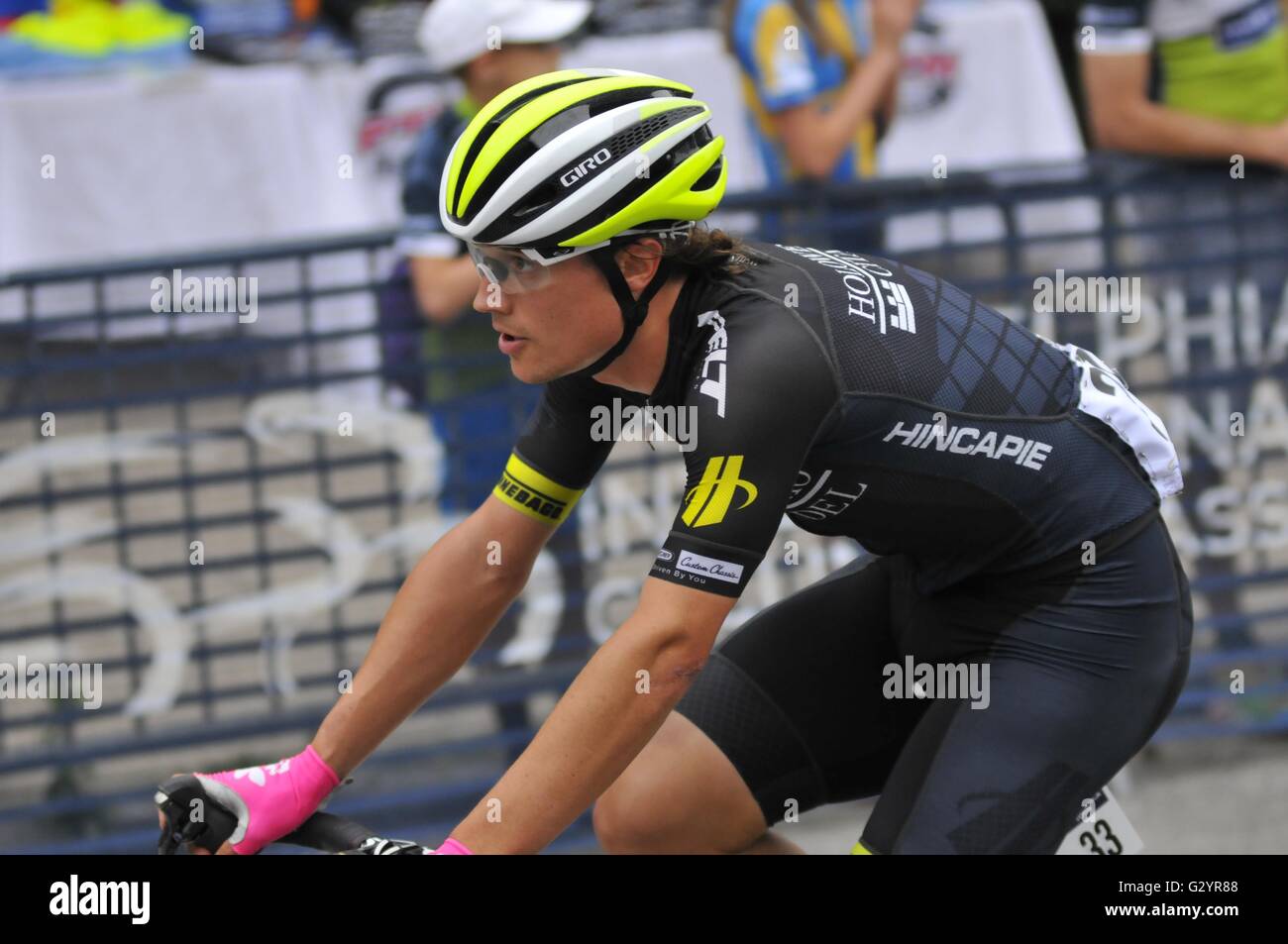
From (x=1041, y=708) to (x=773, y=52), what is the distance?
324 centimetres

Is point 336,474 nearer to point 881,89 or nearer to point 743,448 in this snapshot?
point 881,89

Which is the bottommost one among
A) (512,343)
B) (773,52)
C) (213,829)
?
(213,829)

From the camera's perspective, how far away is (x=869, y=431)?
2.69 metres

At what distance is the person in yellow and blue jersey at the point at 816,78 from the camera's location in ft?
18.1

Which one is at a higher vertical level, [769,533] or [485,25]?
[485,25]

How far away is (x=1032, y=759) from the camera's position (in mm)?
2770

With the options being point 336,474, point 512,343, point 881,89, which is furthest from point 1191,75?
point 512,343

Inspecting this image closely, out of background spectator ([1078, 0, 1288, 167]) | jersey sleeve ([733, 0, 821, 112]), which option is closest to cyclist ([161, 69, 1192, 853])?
jersey sleeve ([733, 0, 821, 112])

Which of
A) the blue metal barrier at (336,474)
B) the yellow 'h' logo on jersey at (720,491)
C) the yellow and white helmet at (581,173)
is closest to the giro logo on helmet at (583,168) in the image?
the yellow and white helmet at (581,173)

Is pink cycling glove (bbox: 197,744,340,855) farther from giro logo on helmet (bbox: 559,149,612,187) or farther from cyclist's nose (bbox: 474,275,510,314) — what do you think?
giro logo on helmet (bbox: 559,149,612,187)

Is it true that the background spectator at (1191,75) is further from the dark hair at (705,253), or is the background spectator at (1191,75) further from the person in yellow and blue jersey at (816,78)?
the dark hair at (705,253)

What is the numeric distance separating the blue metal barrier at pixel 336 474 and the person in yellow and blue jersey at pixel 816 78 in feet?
0.71

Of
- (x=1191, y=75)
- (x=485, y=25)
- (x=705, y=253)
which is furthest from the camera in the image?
(x=1191, y=75)
